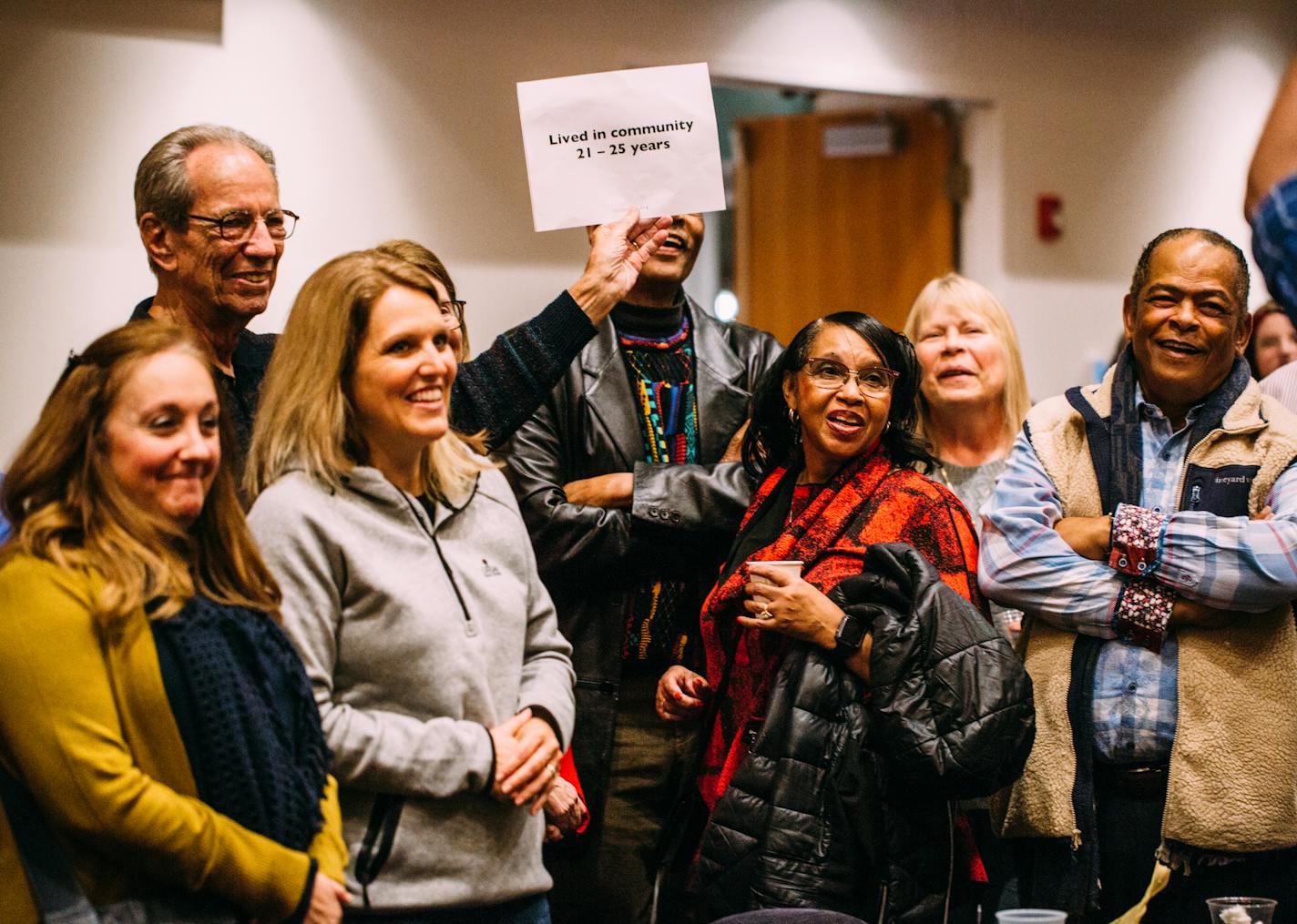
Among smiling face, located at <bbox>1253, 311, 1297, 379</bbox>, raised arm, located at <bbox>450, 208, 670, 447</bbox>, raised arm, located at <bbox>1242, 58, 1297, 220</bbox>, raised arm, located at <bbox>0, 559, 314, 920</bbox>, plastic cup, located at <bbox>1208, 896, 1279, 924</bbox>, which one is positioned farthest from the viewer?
smiling face, located at <bbox>1253, 311, 1297, 379</bbox>

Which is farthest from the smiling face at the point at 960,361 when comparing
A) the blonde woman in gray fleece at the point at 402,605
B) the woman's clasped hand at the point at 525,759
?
the woman's clasped hand at the point at 525,759

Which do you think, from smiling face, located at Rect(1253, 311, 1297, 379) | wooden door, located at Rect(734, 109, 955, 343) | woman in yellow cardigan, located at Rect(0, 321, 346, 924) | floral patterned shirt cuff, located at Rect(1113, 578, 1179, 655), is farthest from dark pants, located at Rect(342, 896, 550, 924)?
wooden door, located at Rect(734, 109, 955, 343)

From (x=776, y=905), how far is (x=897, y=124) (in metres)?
3.75

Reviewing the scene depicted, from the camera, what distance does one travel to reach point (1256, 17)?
5684 millimetres

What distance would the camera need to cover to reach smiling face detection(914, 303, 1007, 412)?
323 centimetres

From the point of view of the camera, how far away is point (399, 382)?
1971 mm

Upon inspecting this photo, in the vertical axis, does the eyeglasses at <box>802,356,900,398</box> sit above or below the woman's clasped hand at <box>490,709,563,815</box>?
above

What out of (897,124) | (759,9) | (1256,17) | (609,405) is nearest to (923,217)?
(897,124)

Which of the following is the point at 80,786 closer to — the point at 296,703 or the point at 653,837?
the point at 296,703

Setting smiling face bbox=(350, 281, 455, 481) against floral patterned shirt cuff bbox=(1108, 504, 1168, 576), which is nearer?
smiling face bbox=(350, 281, 455, 481)

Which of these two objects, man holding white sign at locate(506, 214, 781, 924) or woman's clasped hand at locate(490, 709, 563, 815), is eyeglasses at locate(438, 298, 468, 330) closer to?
man holding white sign at locate(506, 214, 781, 924)

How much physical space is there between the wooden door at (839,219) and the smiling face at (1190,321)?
107 inches

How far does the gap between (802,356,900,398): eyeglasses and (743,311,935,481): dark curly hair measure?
29mm

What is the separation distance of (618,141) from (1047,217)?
10.1ft
